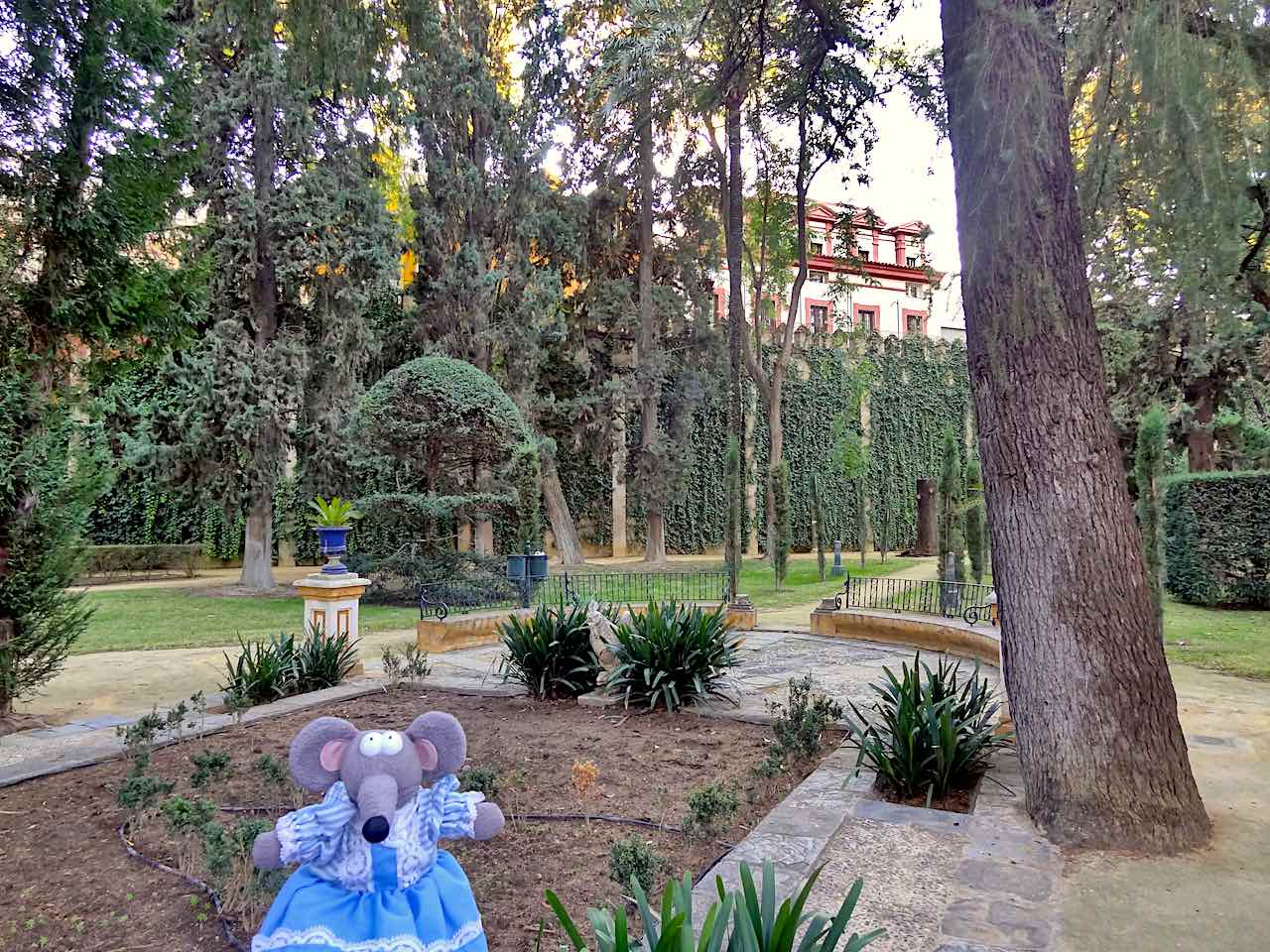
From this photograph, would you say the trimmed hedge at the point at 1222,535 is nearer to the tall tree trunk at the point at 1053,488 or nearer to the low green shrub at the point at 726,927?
the tall tree trunk at the point at 1053,488

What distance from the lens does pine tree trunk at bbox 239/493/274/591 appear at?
52.6 ft

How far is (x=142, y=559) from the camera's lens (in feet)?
62.5

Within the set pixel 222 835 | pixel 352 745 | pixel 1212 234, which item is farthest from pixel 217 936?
pixel 1212 234

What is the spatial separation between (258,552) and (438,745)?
52.0 feet

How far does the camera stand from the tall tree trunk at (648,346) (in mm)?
20203

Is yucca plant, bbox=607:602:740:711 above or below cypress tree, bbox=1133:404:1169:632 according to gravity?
below

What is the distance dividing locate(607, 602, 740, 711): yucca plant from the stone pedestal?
3.51 metres

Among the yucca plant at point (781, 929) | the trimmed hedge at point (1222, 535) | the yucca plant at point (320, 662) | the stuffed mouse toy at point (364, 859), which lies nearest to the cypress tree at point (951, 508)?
the trimmed hedge at point (1222, 535)

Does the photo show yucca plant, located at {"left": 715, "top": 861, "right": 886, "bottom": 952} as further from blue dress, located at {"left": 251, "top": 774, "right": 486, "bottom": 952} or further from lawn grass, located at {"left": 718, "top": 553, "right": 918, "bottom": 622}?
lawn grass, located at {"left": 718, "top": 553, "right": 918, "bottom": 622}

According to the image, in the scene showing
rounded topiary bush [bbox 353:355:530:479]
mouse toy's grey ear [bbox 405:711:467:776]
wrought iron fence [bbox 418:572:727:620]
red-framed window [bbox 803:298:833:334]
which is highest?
red-framed window [bbox 803:298:833:334]

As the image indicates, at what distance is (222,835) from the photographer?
292 centimetres

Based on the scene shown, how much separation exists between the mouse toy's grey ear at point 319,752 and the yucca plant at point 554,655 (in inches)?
172

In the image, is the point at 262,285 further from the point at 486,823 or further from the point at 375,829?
the point at 375,829

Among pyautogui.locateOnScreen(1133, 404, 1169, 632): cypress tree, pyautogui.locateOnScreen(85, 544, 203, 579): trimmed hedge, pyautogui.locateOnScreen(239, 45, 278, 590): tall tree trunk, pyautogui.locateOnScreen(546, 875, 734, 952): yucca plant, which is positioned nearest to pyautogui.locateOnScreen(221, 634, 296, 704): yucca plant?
pyautogui.locateOnScreen(546, 875, 734, 952): yucca plant
